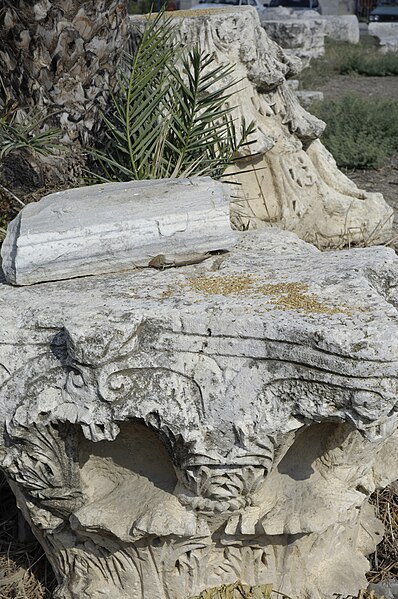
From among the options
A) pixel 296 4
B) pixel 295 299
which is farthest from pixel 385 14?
pixel 295 299

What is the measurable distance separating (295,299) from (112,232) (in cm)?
60

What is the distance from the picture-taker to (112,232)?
7.58 feet

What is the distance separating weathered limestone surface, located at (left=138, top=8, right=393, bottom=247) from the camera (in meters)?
3.93

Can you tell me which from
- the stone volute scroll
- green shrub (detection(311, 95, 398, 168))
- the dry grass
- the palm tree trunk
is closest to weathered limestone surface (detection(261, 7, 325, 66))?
green shrub (detection(311, 95, 398, 168))

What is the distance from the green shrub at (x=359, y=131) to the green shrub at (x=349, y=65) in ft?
12.4

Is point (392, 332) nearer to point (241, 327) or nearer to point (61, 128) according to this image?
point (241, 327)

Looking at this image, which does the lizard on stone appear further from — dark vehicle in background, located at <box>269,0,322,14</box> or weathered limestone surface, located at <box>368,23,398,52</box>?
dark vehicle in background, located at <box>269,0,322,14</box>

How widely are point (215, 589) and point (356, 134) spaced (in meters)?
5.91

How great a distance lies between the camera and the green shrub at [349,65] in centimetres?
1286

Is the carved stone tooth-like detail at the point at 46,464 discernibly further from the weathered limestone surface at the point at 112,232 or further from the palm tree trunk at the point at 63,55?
the palm tree trunk at the point at 63,55

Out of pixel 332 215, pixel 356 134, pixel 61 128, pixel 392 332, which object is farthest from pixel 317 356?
pixel 356 134

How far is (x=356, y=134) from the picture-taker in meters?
7.55

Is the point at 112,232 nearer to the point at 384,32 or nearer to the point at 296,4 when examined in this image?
the point at 384,32

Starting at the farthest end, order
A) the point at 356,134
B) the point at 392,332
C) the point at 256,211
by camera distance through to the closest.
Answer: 1. the point at 356,134
2. the point at 256,211
3. the point at 392,332
